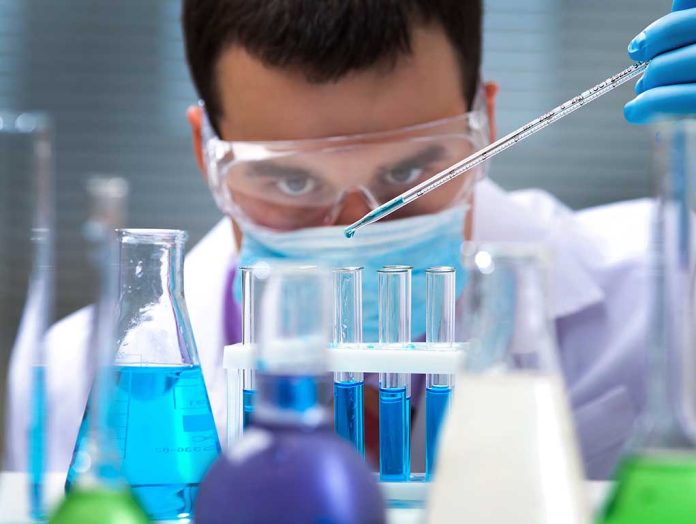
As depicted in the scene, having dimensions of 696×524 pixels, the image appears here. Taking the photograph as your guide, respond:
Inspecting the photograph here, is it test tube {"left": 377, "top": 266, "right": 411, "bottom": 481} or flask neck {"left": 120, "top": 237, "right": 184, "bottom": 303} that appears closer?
flask neck {"left": 120, "top": 237, "right": 184, "bottom": 303}

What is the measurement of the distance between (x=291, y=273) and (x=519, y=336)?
10cm

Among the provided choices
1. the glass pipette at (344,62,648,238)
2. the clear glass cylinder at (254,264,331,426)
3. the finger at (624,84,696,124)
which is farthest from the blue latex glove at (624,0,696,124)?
the clear glass cylinder at (254,264,331,426)

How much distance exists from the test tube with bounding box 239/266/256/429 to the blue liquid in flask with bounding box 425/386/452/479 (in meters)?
0.14

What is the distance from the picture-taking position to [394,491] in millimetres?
733

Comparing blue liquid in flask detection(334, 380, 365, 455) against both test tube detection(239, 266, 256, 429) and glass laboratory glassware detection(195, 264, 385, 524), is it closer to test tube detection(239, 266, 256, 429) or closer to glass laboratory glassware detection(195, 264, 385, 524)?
test tube detection(239, 266, 256, 429)

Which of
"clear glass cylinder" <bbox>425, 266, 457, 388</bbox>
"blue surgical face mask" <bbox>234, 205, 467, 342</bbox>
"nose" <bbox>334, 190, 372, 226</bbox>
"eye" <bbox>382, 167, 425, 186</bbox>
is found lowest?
"clear glass cylinder" <bbox>425, 266, 457, 388</bbox>

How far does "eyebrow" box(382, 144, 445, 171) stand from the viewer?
54.6 inches

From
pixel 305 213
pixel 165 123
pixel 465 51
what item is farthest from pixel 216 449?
pixel 165 123

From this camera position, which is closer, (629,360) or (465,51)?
(465,51)

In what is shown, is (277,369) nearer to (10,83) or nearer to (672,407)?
(672,407)

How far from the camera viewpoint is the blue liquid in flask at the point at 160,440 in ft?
2.03

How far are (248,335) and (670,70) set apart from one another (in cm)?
69

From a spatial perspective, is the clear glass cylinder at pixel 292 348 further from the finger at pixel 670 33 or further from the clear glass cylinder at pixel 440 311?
the finger at pixel 670 33

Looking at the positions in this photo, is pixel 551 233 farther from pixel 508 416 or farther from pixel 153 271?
pixel 508 416
